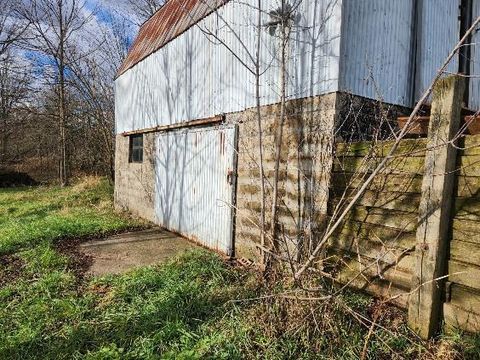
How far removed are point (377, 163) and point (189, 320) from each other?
2638 millimetres

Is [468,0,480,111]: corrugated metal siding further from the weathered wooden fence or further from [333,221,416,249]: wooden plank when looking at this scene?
[333,221,416,249]: wooden plank

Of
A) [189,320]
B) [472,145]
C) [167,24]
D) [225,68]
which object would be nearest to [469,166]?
[472,145]

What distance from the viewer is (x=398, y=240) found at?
3.52 meters

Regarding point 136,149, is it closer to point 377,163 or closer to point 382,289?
point 377,163

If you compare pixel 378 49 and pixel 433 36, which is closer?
pixel 378 49

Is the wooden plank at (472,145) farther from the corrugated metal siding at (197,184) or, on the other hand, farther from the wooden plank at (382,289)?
the corrugated metal siding at (197,184)

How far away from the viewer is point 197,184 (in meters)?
7.18

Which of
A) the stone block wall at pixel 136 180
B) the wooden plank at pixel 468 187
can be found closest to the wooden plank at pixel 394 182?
the wooden plank at pixel 468 187

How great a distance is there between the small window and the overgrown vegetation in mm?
5273

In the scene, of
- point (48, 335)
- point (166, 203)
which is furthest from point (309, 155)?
point (166, 203)

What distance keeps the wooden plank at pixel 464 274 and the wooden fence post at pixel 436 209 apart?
7cm

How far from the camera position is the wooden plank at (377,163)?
3.39 meters

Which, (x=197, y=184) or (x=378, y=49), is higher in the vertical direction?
(x=378, y=49)

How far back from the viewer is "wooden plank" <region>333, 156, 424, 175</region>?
11.1ft
